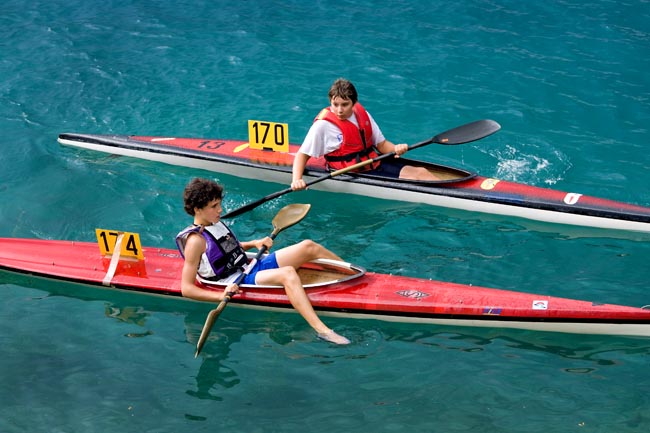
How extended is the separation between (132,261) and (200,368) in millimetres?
1215

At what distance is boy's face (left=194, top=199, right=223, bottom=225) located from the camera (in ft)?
17.6

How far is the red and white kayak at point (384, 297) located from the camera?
17.8ft

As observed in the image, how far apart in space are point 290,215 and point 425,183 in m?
1.48

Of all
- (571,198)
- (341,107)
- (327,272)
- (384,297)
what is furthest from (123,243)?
(571,198)

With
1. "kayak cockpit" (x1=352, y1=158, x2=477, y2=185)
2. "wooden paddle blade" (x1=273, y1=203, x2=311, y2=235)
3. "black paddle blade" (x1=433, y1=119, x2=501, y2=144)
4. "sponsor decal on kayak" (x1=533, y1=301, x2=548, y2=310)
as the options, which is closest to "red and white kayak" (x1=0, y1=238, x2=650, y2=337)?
"sponsor decal on kayak" (x1=533, y1=301, x2=548, y2=310)

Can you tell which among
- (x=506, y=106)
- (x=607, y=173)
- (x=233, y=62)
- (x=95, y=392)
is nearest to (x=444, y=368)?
(x=95, y=392)

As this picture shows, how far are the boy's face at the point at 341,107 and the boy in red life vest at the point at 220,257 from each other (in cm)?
163

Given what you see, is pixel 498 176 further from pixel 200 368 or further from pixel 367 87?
pixel 200 368

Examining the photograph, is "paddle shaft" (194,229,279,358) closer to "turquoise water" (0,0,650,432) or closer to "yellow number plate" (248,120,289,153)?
"turquoise water" (0,0,650,432)

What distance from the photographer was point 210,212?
5.39 metres

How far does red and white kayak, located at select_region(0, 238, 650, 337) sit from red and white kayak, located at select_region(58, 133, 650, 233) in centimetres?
156

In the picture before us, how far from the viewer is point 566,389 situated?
16.9 feet

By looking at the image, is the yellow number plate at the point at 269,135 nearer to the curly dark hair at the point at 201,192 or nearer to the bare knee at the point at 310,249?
the bare knee at the point at 310,249

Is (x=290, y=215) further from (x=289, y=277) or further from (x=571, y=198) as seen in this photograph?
(x=571, y=198)
